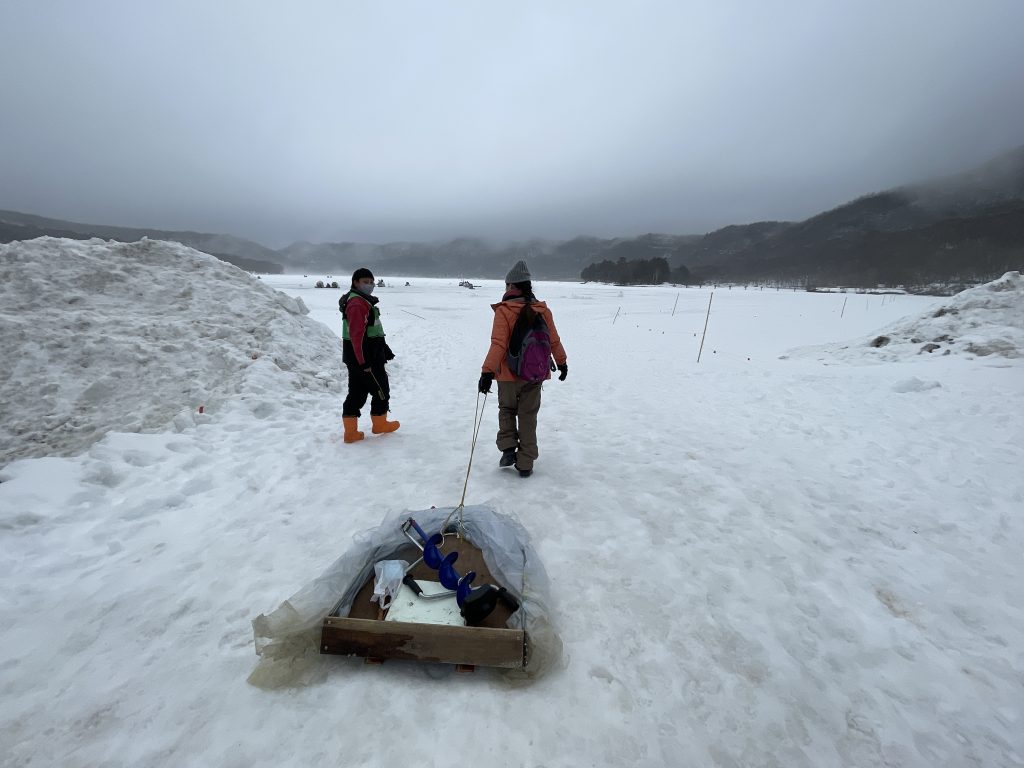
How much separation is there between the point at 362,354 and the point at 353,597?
3967mm

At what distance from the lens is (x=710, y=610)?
3.28 m

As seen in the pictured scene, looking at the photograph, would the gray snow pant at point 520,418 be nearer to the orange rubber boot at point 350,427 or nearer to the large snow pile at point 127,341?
the orange rubber boot at point 350,427

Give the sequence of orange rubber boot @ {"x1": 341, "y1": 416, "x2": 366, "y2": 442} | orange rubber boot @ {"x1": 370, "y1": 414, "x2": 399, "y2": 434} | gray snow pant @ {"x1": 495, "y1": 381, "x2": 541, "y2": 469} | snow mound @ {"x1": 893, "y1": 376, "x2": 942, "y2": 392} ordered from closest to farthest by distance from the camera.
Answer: gray snow pant @ {"x1": 495, "y1": 381, "x2": 541, "y2": 469} → orange rubber boot @ {"x1": 341, "y1": 416, "x2": 366, "y2": 442} → orange rubber boot @ {"x1": 370, "y1": 414, "x2": 399, "y2": 434} → snow mound @ {"x1": 893, "y1": 376, "x2": 942, "y2": 392}

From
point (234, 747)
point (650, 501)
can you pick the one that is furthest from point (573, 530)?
point (234, 747)

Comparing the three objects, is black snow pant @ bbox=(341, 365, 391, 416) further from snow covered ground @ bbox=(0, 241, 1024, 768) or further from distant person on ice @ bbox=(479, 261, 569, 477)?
distant person on ice @ bbox=(479, 261, 569, 477)

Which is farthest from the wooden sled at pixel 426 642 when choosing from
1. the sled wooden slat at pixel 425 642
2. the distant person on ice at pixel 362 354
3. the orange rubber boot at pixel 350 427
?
the distant person on ice at pixel 362 354

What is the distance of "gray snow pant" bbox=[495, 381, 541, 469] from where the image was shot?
5352 mm

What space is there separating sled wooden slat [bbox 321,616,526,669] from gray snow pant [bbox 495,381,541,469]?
9.57 ft

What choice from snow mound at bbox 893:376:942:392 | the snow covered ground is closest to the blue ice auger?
the snow covered ground

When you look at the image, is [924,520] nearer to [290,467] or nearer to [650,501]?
[650,501]

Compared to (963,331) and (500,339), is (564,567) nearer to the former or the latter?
(500,339)

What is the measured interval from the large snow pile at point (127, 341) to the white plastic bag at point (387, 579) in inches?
180

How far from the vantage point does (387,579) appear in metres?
3.16

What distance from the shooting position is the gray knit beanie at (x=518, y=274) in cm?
514
